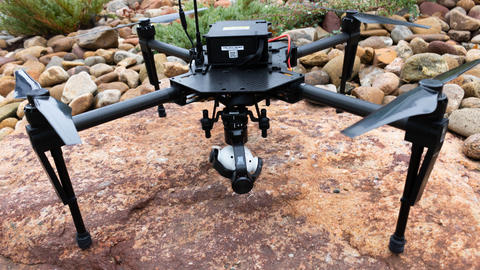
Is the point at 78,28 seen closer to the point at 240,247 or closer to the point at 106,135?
the point at 106,135

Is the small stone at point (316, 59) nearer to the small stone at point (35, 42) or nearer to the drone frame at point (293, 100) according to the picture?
the drone frame at point (293, 100)

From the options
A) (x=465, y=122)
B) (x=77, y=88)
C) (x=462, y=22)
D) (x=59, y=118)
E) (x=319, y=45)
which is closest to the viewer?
(x=59, y=118)

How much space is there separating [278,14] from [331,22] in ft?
2.47

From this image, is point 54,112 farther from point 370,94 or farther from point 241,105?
point 370,94

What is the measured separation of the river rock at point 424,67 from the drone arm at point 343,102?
7.28 feet

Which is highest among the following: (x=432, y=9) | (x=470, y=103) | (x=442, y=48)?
(x=432, y=9)

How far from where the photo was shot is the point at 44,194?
223 centimetres

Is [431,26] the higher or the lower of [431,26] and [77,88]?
the higher

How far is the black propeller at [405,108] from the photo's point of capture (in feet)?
4.02

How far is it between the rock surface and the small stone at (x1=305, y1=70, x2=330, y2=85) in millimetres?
1112

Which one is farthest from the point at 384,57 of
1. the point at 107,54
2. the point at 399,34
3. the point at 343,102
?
the point at 107,54

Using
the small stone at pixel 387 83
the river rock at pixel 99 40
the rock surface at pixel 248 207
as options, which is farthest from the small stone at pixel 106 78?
the small stone at pixel 387 83

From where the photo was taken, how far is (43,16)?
5637mm

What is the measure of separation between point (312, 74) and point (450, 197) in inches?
81.8
